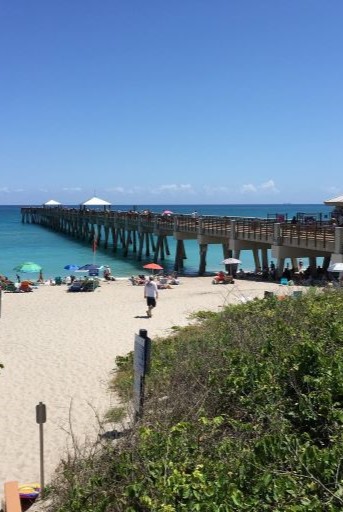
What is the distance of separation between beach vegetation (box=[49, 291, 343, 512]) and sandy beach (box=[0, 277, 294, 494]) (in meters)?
1.54

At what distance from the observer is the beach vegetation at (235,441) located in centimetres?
369

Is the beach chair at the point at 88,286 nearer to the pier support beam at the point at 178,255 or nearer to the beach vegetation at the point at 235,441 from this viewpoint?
the pier support beam at the point at 178,255

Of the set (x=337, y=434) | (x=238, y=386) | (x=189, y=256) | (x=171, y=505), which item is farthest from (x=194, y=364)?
(x=189, y=256)

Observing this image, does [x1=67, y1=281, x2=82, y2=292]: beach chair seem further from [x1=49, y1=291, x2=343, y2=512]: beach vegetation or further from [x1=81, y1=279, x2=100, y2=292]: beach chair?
[x1=49, y1=291, x2=343, y2=512]: beach vegetation

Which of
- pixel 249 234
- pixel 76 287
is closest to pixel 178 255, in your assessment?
pixel 249 234

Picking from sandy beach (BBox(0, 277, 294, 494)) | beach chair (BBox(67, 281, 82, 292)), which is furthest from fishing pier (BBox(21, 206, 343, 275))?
beach chair (BBox(67, 281, 82, 292))

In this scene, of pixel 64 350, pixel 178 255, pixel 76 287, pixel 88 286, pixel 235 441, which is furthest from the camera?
pixel 178 255

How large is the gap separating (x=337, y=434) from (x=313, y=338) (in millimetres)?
Result: 2549

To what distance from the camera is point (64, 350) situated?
1298cm

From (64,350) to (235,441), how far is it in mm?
8773

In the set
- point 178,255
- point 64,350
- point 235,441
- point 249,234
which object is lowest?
point 64,350

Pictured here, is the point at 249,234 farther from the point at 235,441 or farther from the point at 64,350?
the point at 235,441

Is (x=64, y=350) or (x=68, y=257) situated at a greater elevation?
(x=64, y=350)

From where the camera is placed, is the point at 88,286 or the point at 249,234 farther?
the point at 249,234
